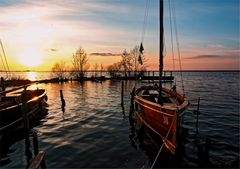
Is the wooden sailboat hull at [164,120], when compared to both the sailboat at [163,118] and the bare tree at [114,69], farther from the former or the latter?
the bare tree at [114,69]

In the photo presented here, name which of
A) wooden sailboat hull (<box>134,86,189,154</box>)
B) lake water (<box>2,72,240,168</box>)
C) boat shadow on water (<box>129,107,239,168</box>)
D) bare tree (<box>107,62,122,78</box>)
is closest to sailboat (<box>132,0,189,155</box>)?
wooden sailboat hull (<box>134,86,189,154</box>)

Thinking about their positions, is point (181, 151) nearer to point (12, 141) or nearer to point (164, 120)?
point (164, 120)

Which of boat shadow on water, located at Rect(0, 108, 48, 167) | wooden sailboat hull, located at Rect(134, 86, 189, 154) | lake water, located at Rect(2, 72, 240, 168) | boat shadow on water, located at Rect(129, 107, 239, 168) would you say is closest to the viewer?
boat shadow on water, located at Rect(129, 107, 239, 168)

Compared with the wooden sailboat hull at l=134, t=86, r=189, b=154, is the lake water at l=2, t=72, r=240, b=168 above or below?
below

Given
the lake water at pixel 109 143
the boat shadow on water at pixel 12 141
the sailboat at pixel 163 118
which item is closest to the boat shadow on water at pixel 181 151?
the lake water at pixel 109 143

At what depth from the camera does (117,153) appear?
36.1ft

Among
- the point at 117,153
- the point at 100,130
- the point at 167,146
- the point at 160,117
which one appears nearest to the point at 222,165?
the point at 167,146

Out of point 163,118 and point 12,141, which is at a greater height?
point 163,118

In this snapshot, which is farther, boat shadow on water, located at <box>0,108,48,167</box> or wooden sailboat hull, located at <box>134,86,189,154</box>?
boat shadow on water, located at <box>0,108,48,167</box>

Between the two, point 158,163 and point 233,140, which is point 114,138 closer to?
point 158,163

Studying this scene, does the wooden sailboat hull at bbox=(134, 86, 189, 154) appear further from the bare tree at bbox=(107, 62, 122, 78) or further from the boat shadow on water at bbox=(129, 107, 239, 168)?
the bare tree at bbox=(107, 62, 122, 78)

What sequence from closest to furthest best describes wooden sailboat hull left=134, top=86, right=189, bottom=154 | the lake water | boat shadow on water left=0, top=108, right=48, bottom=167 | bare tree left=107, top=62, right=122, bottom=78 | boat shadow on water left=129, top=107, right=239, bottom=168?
boat shadow on water left=129, top=107, right=239, bottom=168 → wooden sailboat hull left=134, top=86, right=189, bottom=154 → the lake water → boat shadow on water left=0, top=108, right=48, bottom=167 → bare tree left=107, top=62, right=122, bottom=78

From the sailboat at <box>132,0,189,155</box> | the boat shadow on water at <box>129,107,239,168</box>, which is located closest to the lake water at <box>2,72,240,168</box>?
the boat shadow on water at <box>129,107,239,168</box>

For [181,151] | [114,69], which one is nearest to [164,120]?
[181,151]
